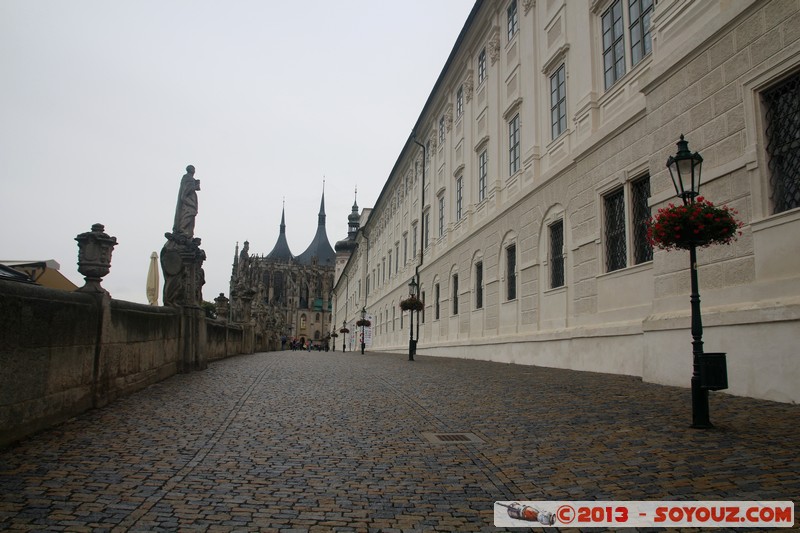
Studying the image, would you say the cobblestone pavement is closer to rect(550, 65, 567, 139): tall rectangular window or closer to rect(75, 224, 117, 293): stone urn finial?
rect(75, 224, 117, 293): stone urn finial

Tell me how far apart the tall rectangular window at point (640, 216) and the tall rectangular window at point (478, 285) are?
36.9ft

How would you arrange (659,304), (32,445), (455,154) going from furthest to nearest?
1. (455,154)
2. (659,304)
3. (32,445)

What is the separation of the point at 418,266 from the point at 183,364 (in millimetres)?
23317

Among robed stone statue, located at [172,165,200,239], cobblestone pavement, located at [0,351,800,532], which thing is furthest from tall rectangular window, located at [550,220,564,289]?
robed stone statue, located at [172,165,200,239]

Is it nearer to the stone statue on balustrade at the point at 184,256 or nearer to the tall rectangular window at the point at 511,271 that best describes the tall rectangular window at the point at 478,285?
the tall rectangular window at the point at 511,271

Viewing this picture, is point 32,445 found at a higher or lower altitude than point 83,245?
lower

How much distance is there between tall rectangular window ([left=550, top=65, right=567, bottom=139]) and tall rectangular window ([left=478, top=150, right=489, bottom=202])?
20.0 ft

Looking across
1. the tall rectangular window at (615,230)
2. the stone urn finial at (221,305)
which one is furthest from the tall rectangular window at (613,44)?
the stone urn finial at (221,305)

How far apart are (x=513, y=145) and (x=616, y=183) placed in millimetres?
7863

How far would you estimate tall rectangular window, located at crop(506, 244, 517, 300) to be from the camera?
2016 centimetres

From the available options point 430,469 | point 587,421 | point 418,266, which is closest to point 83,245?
point 430,469

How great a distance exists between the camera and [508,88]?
2144cm

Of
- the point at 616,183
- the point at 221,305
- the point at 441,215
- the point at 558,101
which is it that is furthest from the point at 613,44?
the point at 221,305

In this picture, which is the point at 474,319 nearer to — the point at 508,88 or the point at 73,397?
the point at 508,88
